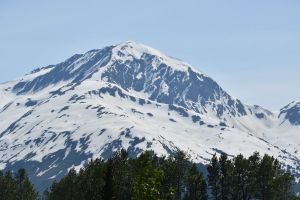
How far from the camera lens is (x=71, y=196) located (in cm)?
13975

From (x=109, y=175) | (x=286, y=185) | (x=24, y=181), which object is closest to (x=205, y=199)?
(x=286, y=185)

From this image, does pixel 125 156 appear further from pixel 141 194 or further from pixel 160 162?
pixel 141 194

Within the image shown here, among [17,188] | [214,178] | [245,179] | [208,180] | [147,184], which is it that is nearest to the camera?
[147,184]

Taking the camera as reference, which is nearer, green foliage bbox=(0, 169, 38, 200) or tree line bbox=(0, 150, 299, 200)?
tree line bbox=(0, 150, 299, 200)

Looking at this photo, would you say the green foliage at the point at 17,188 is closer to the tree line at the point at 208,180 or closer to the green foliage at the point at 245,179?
the tree line at the point at 208,180

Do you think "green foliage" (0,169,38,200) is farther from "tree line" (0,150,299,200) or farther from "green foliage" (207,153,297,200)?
"green foliage" (207,153,297,200)

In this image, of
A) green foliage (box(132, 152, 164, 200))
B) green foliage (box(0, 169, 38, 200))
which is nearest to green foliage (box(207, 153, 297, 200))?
green foliage (box(0, 169, 38, 200))

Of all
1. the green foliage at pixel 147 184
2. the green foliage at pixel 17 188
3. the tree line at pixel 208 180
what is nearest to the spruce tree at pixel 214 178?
the tree line at pixel 208 180

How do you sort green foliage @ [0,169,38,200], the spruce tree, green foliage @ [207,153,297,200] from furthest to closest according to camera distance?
green foliage @ [0,169,38,200] → the spruce tree → green foliage @ [207,153,297,200]


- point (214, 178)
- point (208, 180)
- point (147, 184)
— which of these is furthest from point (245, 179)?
point (147, 184)

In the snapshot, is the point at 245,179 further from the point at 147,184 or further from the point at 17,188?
the point at 147,184

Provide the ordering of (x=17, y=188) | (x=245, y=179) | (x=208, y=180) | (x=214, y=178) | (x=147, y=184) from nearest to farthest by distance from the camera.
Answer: (x=147, y=184)
(x=245, y=179)
(x=214, y=178)
(x=208, y=180)
(x=17, y=188)

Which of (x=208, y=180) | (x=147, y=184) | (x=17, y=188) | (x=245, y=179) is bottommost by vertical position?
(x=17, y=188)

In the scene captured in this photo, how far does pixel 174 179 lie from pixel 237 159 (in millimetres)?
13691
